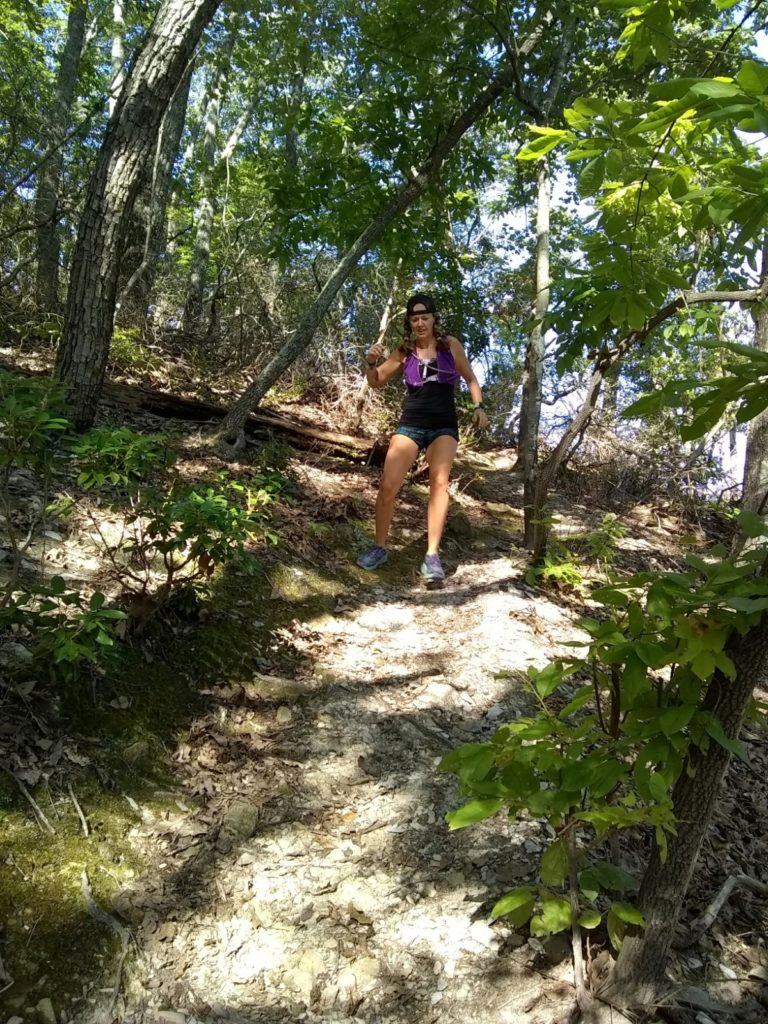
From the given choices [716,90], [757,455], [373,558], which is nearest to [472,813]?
[716,90]

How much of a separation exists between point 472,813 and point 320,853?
1.21 m

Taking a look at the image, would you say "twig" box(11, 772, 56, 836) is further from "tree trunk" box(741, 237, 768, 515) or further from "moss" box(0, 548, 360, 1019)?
"tree trunk" box(741, 237, 768, 515)

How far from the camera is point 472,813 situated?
1.42 meters

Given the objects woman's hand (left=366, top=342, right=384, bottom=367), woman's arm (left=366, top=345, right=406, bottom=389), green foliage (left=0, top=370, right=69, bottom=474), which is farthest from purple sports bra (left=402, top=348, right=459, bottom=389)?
green foliage (left=0, top=370, right=69, bottom=474)

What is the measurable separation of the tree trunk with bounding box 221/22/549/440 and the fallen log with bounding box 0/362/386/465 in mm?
558

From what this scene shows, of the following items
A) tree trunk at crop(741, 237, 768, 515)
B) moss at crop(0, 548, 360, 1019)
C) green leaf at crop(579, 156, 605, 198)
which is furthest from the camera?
tree trunk at crop(741, 237, 768, 515)

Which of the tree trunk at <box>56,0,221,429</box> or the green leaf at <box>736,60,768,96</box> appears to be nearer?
the green leaf at <box>736,60,768,96</box>

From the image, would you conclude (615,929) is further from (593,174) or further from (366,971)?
(593,174)

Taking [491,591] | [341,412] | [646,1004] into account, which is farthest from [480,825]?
[341,412]

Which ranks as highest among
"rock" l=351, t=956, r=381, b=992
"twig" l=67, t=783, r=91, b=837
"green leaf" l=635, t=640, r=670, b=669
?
"green leaf" l=635, t=640, r=670, b=669

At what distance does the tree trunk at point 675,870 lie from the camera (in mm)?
1529

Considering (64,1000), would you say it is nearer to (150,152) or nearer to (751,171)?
(751,171)

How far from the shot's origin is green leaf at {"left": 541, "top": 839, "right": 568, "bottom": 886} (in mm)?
1578

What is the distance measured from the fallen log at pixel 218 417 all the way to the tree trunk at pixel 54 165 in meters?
2.51
